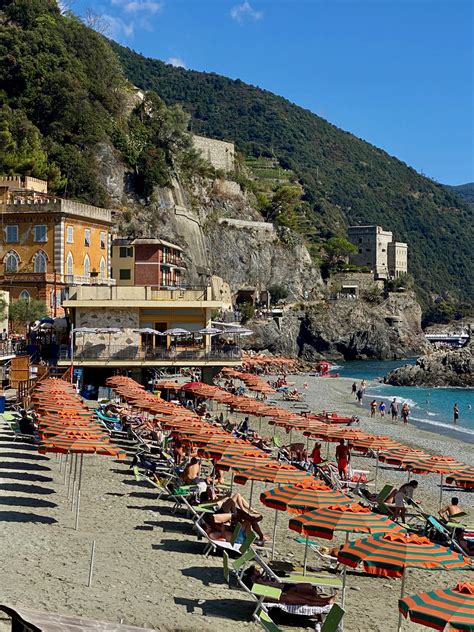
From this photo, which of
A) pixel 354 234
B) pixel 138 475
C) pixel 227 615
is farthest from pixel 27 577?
pixel 354 234

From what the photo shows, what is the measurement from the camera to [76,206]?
49.2 metres

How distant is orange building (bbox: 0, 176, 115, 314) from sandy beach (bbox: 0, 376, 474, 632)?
28316mm

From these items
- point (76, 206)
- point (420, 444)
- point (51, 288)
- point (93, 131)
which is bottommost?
point (420, 444)

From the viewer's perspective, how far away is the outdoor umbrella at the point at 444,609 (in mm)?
8250

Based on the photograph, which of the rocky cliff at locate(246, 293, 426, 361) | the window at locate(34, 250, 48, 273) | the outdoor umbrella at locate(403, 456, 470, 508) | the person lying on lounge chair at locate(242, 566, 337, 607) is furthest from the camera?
the rocky cliff at locate(246, 293, 426, 361)

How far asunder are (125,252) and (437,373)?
32.1 meters

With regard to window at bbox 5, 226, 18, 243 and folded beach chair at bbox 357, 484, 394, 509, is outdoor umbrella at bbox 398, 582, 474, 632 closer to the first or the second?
folded beach chair at bbox 357, 484, 394, 509

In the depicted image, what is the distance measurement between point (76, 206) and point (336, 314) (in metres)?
67.1

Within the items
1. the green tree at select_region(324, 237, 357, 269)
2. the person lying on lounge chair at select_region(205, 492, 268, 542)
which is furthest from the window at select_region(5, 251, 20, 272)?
the green tree at select_region(324, 237, 357, 269)

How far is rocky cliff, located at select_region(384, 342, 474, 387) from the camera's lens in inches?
2953

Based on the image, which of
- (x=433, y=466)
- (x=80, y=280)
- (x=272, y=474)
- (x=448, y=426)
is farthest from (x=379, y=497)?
(x=80, y=280)

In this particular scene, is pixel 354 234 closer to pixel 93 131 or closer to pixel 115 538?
pixel 93 131

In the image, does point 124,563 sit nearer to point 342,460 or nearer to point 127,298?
point 342,460

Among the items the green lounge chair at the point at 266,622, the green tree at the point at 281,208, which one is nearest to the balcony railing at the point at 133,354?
the green lounge chair at the point at 266,622
